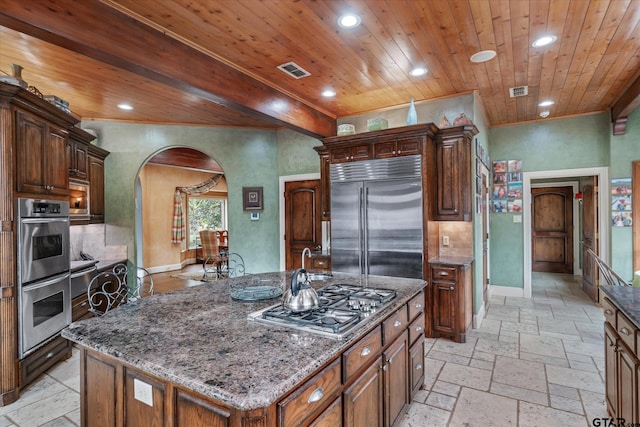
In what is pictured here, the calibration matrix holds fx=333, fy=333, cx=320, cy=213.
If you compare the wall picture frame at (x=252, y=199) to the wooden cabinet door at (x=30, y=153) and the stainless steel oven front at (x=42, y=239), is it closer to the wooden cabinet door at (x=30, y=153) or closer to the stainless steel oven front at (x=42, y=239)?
the stainless steel oven front at (x=42, y=239)

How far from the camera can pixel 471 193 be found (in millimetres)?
3977

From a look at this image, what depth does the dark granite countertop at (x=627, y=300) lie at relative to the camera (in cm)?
170

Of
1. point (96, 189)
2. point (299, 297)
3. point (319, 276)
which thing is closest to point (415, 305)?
point (319, 276)

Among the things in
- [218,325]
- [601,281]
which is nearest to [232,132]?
[218,325]

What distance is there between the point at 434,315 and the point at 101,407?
130 inches

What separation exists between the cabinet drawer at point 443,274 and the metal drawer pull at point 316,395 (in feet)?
9.11

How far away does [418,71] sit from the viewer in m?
3.49

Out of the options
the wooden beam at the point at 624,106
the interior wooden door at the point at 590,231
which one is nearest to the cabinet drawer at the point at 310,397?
the wooden beam at the point at 624,106

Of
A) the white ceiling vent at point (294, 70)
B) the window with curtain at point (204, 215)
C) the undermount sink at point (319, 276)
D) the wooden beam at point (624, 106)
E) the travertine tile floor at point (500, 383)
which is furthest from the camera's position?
the window with curtain at point (204, 215)

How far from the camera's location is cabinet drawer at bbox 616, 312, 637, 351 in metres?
1.70

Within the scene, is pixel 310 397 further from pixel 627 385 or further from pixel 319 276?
pixel 627 385

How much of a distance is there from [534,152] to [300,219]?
13.2 feet

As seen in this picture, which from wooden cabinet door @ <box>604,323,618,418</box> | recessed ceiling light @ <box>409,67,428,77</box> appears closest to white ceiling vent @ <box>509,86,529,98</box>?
recessed ceiling light @ <box>409,67,428,77</box>

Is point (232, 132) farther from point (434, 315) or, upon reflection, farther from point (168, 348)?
point (168, 348)
